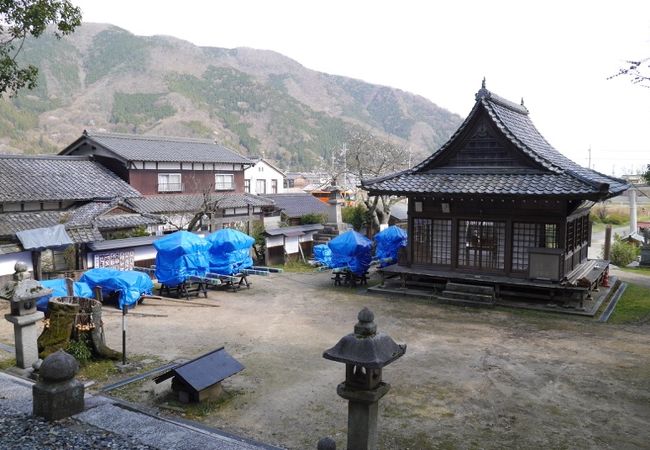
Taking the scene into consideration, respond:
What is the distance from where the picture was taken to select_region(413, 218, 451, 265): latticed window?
19.6 meters

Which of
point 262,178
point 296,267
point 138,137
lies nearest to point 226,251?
point 296,267

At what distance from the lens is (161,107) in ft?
426

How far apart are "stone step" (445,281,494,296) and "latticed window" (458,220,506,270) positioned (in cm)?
100

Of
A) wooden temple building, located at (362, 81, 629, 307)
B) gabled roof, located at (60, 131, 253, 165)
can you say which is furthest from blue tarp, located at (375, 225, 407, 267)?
gabled roof, located at (60, 131, 253, 165)

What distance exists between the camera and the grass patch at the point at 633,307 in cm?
1606

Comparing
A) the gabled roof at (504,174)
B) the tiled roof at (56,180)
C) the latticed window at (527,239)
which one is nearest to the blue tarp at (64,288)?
the tiled roof at (56,180)

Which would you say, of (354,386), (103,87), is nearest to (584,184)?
(354,386)

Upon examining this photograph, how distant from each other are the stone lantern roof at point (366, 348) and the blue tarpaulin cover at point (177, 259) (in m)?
13.6

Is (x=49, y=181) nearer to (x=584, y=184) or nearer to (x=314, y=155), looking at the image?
(x=584, y=184)

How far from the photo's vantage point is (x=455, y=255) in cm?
1938

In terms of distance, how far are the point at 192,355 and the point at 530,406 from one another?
7941 mm

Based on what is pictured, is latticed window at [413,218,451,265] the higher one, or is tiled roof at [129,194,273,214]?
tiled roof at [129,194,273,214]

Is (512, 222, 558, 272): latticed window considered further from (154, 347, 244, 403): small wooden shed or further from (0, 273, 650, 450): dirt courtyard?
(154, 347, 244, 403): small wooden shed

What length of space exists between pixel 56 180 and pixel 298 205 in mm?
17305
